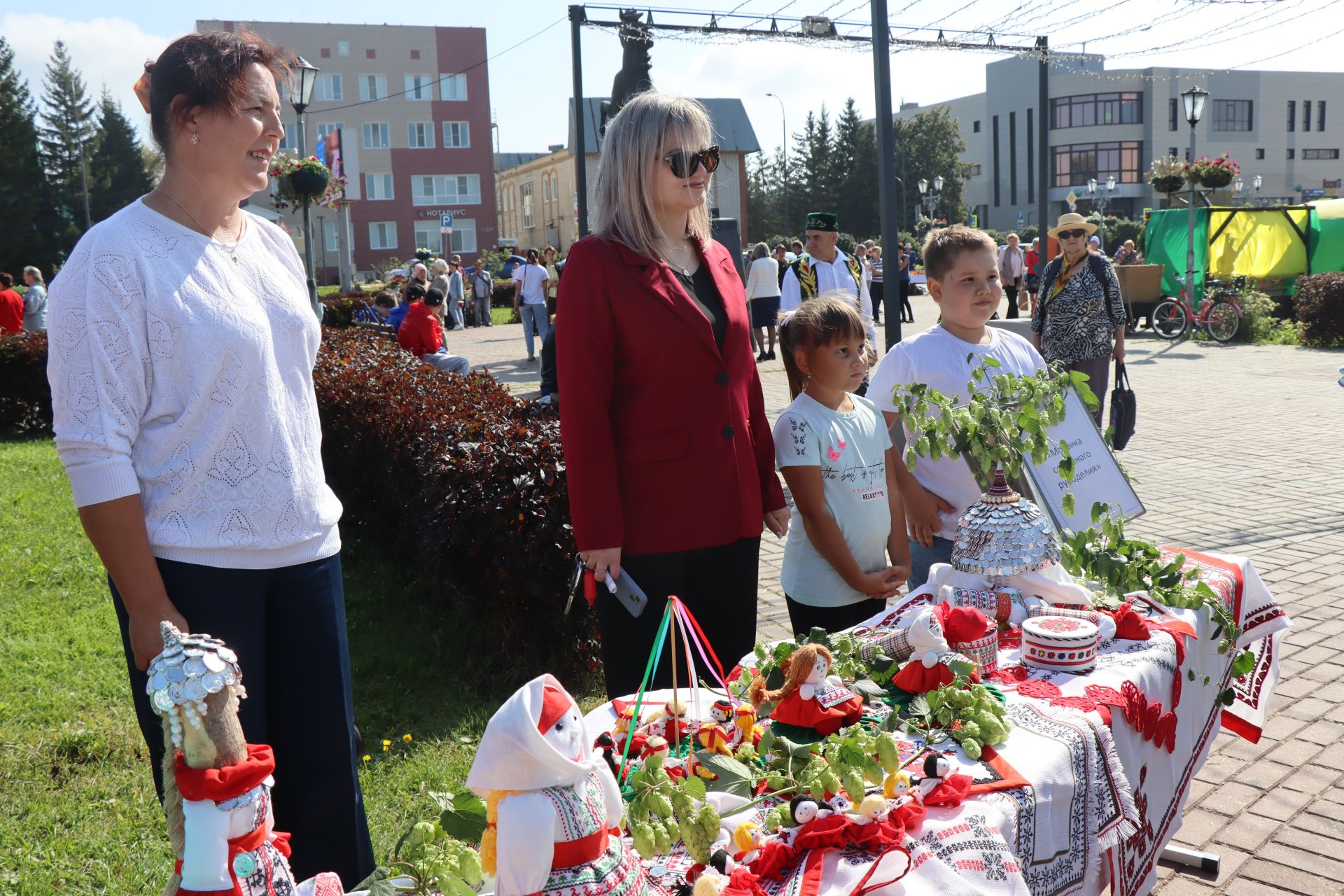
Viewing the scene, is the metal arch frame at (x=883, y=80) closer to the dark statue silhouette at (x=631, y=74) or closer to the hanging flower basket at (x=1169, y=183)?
the dark statue silhouette at (x=631, y=74)

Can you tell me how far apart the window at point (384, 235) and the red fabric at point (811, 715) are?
214 ft

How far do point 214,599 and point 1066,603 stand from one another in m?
1.96

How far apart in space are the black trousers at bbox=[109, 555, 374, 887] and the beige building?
176ft

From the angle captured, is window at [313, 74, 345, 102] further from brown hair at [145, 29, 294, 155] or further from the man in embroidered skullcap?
brown hair at [145, 29, 294, 155]

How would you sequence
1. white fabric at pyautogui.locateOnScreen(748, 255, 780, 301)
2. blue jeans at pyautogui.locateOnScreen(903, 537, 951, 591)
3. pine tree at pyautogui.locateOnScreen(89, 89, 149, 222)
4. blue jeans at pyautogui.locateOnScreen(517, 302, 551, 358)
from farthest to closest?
pine tree at pyautogui.locateOnScreen(89, 89, 149, 222)
blue jeans at pyautogui.locateOnScreen(517, 302, 551, 358)
white fabric at pyautogui.locateOnScreen(748, 255, 780, 301)
blue jeans at pyautogui.locateOnScreen(903, 537, 951, 591)

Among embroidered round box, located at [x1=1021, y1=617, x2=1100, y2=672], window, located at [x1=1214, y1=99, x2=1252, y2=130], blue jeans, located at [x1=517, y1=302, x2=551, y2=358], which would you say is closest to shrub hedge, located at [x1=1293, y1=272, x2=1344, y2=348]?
blue jeans, located at [x1=517, y1=302, x2=551, y2=358]

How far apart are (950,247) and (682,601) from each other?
59.3 inches

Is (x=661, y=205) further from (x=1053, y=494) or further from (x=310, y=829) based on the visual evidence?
(x=310, y=829)

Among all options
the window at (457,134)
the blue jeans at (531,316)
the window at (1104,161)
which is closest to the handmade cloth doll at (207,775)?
the blue jeans at (531,316)

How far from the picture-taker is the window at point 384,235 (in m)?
63.0

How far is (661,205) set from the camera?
269cm

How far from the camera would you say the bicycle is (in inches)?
686

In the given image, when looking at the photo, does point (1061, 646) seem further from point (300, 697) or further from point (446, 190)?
point (446, 190)

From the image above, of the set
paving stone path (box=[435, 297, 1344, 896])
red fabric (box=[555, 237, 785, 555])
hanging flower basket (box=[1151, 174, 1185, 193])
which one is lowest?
paving stone path (box=[435, 297, 1344, 896])
